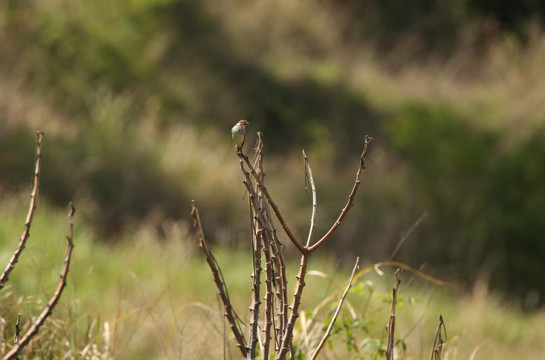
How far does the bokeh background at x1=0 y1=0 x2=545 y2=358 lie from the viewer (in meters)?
11.0

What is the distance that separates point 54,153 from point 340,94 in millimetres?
7271

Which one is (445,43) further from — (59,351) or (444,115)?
(59,351)

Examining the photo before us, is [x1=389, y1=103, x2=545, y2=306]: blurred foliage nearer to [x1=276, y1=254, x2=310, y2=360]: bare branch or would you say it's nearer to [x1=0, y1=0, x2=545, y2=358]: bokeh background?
[x1=0, y1=0, x2=545, y2=358]: bokeh background

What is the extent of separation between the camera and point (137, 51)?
Result: 14422mm

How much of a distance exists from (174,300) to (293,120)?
922 cm

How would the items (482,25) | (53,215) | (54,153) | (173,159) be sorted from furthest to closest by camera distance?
(482,25) < (173,159) < (54,153) < (53,215)

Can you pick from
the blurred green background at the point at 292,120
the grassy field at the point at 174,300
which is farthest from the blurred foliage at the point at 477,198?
the grassy field at the point at 174,300

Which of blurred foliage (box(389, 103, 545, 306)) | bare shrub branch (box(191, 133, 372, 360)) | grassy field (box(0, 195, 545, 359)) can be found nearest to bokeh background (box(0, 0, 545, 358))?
blurred foliage (box(389, 103, 545, 306))

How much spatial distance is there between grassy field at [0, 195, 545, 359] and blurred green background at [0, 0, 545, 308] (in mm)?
813

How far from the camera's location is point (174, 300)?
21.9ft

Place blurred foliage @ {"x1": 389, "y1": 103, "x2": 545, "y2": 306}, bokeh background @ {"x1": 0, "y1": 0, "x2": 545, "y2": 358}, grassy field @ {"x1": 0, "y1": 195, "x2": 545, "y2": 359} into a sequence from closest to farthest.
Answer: grassy field @ {"x1": 0, "y1": 195, "x2": 545, "y2": 359}, bokeh background @ {"x1": 0, "y1": 0, "x2": 545, "y2": 358}, blurred foliage @ {"x1": 389, "y1": 103, "x2": 545, "y2": 306}

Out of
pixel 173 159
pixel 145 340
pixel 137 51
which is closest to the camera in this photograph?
pixel 145 340

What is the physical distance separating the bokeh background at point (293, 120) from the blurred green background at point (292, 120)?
0.10 feet

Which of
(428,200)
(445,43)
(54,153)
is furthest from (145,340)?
(445,43)
